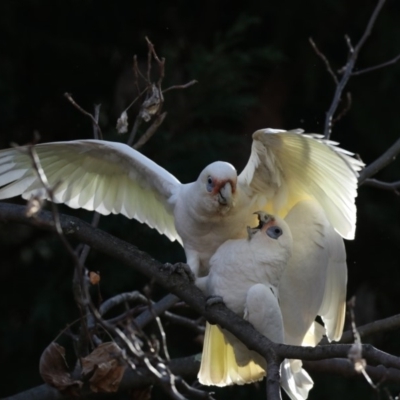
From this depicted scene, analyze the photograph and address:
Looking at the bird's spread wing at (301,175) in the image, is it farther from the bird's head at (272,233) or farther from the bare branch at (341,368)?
the bare branch at (341,368)

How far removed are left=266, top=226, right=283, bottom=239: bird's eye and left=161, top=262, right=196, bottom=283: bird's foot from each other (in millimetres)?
277

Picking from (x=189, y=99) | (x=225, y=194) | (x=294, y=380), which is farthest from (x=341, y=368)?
(x=189, y=99)

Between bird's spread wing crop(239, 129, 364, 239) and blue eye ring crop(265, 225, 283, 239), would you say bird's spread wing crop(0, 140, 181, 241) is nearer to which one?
bird's spread wing crop(239, 129, 364, 239)

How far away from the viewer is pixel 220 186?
124 inches

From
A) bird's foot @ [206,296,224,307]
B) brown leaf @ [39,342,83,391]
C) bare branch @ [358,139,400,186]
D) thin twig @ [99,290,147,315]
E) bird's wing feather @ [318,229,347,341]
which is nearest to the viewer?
bird's foot @ [206,296,224,307]

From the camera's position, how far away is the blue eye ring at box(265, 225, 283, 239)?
124 inches

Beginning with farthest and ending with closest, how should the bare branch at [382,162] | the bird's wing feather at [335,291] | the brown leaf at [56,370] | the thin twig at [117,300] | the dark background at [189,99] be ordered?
1. the dark background at [189,99]
2. the bare branch at [382,162]
3. the thin twig at [117,300]
4. the bird's wing feather at [335,291]
5. the brown leaf at [56,370]

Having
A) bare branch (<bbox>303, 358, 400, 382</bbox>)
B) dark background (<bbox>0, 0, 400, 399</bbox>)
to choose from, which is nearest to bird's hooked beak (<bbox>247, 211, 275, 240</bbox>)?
bare branch (<bbox>303, 358, 400, 382</bbox>)

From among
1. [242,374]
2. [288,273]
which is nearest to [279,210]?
[288,273]

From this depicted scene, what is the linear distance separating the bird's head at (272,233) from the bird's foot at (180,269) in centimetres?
22

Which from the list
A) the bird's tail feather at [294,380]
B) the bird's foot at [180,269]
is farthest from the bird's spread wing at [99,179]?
the bird's tail feather at [294,380]

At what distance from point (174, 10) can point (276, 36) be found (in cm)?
64

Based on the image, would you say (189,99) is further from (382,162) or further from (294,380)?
(294,380)

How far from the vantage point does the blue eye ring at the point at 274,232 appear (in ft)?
10.3
